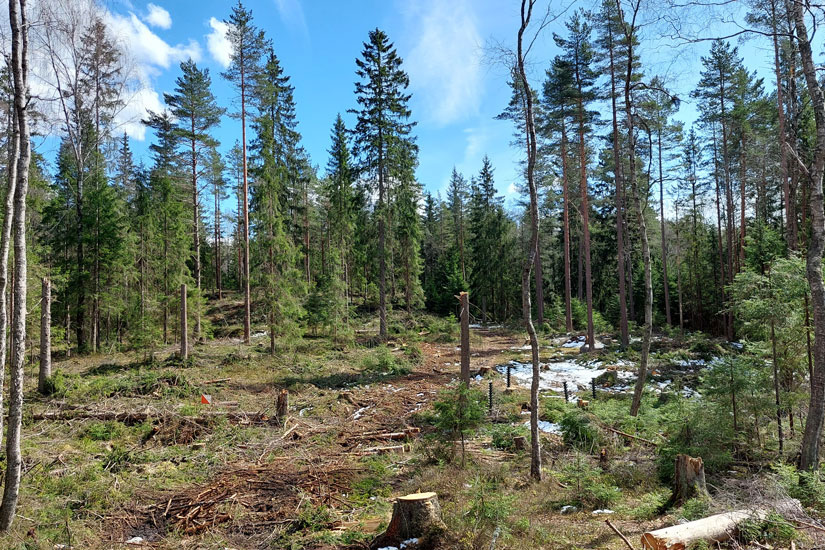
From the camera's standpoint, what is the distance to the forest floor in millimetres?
5270

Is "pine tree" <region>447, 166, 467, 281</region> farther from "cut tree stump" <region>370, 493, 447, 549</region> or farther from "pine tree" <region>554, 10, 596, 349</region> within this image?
"cut tree stump" <region>370, 493, 447, 549</region>

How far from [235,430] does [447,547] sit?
6.79 metres

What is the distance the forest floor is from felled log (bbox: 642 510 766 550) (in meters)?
0.34

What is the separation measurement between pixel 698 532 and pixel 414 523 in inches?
115

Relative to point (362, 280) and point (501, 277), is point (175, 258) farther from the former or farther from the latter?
point (501, 277)

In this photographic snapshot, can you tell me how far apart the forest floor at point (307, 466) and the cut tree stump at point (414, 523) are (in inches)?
10.5

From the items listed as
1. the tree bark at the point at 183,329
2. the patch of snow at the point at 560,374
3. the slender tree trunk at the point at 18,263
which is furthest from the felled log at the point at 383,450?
the tree bark at the point at 183,329

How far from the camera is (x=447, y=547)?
4555 millimetres

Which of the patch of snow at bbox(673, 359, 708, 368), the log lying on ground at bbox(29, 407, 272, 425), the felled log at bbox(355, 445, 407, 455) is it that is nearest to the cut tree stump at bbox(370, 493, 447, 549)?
the felled log at bbox(355, 445, 407, 455)

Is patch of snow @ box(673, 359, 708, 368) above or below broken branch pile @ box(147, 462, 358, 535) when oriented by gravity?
below

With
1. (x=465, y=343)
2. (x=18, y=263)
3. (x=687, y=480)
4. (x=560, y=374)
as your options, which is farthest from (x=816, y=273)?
(x=560, y=374)

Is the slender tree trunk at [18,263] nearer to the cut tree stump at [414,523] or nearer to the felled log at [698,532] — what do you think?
the cut tree stump at [414,523]

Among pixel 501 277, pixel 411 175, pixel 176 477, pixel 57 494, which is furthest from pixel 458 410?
pixel 501 277

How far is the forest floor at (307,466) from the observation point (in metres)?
5.27
